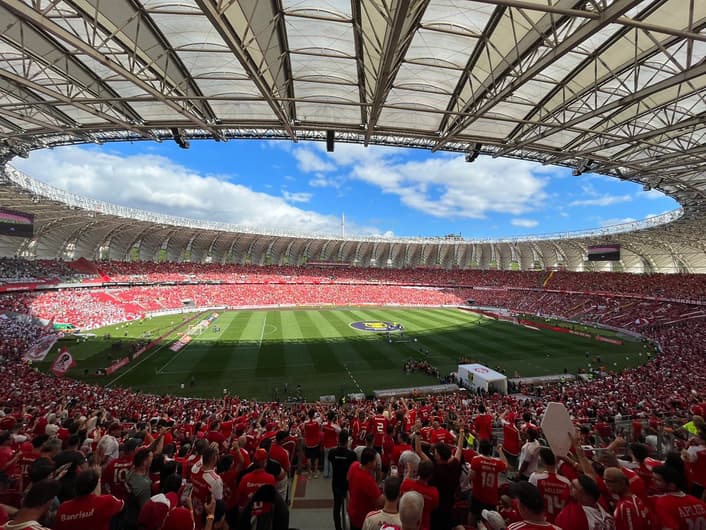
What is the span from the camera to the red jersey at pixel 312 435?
7.07m

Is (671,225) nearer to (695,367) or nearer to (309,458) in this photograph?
(695,367)

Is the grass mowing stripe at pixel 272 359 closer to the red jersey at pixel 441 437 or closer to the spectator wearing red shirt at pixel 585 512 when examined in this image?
the red jersey at pixel 441 437

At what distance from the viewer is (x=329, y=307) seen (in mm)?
54219

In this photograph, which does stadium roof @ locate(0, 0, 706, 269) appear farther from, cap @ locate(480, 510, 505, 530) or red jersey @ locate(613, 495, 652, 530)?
cap @ locate(480, 510, 505, 530)

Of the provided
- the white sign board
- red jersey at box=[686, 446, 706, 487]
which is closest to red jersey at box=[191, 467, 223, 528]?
the white sign board

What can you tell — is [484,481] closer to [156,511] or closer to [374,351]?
[156,511]

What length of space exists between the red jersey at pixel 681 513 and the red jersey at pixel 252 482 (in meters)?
4.08

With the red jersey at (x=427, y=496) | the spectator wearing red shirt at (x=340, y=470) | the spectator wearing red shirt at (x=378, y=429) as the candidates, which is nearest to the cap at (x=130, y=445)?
the spectator wearing red shirt at (x=340, y=470)

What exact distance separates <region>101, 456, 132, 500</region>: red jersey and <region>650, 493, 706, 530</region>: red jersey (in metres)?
6.15

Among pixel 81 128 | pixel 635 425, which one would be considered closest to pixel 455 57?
pixel 635 425

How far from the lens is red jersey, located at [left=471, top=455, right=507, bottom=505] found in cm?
427

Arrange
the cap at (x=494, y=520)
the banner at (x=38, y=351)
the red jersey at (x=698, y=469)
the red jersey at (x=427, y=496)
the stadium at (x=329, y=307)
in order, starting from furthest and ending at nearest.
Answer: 1. the banner at (x=38, y=351)
2. the stadium at (x=329, y=307)
3. the red jersey at (x=698, y=469)
4. the red jersey at (x=427, y=496)
5. the cap at (x=494, y=520)

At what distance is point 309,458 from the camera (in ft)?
23.7

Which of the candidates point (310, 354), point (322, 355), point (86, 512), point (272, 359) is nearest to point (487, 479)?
point (86, 512)
